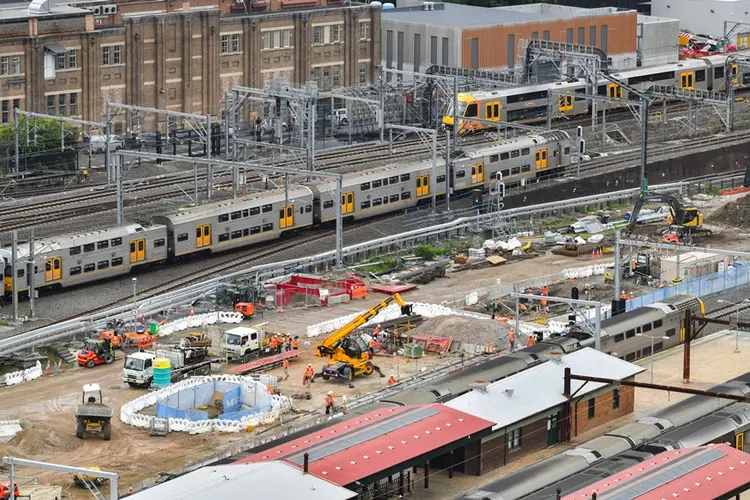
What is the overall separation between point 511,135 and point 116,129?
892 inches

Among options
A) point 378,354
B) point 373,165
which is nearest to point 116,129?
point 373,165

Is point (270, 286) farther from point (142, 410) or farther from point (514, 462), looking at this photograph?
point (514, 462)

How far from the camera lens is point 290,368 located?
69.9 m

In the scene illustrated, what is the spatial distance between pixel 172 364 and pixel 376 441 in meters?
15.4

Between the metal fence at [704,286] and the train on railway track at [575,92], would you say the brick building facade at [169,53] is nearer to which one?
the train on railway track at [575,92]

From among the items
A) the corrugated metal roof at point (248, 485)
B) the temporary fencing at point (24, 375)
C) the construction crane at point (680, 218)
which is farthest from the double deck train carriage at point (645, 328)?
the temporary fencing at point (24, 375)

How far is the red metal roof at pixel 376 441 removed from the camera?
52969 millimetres

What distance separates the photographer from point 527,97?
120438 mm

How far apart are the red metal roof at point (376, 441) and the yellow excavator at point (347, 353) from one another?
970cm

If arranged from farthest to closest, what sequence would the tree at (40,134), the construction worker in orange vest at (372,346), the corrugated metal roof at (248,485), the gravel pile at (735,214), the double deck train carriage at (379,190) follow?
the tree at (40,134)
the gravel pile at (735,214)
the double deck train carriage at (379,190)
the construction worker in orange vest at (372,346)
the corrugated metal roof at (248,485)

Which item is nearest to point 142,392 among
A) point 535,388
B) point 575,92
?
point 535,388

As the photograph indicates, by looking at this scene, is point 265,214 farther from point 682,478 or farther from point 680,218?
point 682,478

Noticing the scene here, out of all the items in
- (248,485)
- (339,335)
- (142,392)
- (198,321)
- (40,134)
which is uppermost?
(40,134)

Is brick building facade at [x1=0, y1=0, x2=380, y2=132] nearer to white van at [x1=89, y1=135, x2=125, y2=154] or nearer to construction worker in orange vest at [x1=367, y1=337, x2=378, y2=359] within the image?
white van at [x1=89, y1=135, x2=125, y2=154]
